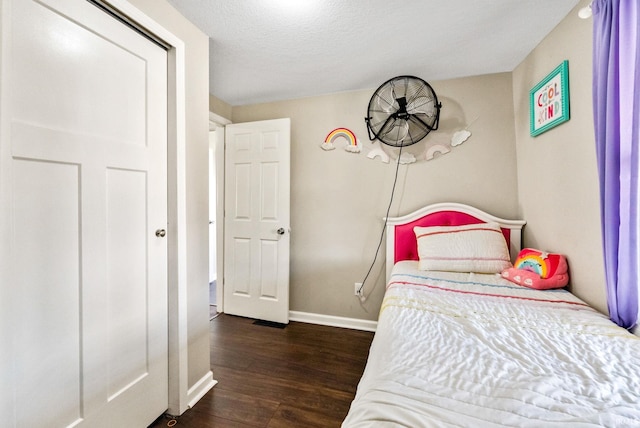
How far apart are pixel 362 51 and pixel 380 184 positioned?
108cm

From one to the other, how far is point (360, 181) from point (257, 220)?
3.53 ft

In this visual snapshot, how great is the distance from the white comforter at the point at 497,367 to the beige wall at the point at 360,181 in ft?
3.67

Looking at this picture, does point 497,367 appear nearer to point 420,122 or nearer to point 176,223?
point 176,223

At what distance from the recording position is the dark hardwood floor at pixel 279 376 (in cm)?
143

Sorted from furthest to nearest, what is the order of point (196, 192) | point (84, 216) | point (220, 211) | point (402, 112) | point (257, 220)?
point (220, 211) < point (257, 220) < point (402, 112) < point (196, 192) < point (84, 216)

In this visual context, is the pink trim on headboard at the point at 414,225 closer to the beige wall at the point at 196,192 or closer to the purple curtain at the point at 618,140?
the purple curtain at the point at 618,140

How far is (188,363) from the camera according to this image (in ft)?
4.93

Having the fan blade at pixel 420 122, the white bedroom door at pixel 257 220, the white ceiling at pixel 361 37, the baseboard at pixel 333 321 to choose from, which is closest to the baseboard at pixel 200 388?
the white bedroom door at pixel 257 220

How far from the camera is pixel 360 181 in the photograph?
2.48 m

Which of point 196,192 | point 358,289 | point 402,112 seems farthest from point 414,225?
point 196,192

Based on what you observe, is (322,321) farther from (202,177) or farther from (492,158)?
(492,158)

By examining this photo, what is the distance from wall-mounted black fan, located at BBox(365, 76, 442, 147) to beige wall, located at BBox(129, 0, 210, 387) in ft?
4.51

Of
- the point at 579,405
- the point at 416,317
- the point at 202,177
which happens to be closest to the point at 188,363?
the point at 202,177

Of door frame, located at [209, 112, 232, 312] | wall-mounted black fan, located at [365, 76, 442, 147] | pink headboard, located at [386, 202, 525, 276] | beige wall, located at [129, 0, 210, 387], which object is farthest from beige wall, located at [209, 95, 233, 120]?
pink headboard, located at [386, 202, 525, 276]
